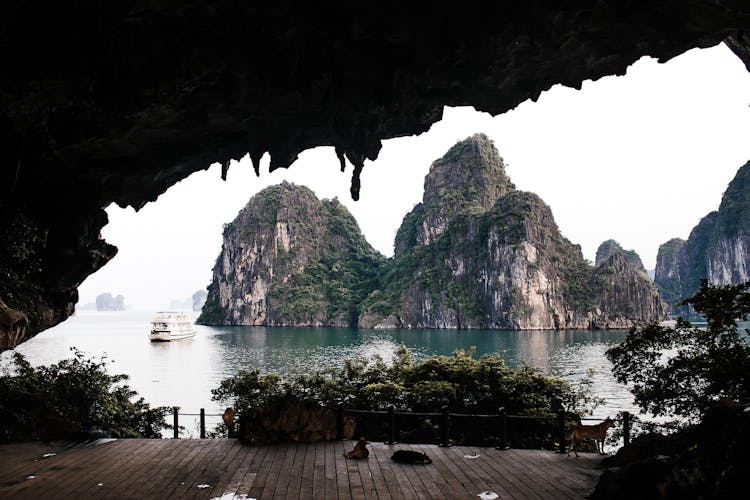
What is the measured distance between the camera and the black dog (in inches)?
326

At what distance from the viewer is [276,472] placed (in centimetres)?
771

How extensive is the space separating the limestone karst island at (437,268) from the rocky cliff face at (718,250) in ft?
60.9

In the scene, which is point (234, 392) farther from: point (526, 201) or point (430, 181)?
point (430, 181)

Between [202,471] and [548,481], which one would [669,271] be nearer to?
[548,481]

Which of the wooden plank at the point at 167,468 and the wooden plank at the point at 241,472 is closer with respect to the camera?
the wooden plank at the point at 241,472

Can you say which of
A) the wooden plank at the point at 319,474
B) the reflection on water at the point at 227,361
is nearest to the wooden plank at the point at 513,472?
the wooden plank at the point at 319,474

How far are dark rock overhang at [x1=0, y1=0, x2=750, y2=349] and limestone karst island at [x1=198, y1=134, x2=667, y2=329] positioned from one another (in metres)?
93.3

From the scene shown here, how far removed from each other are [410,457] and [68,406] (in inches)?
324

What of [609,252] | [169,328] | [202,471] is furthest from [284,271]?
[202,471]

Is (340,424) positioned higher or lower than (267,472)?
higher

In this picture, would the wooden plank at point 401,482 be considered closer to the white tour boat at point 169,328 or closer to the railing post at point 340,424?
the railing post at point 340,424

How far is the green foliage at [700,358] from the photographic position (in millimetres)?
7872

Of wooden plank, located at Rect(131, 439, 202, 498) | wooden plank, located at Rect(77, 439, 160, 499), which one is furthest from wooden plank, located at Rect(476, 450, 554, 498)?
wooden plank, located at Rect(77, 439, 160, 499)

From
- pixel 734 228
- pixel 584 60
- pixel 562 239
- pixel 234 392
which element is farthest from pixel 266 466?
pixel 734 228
